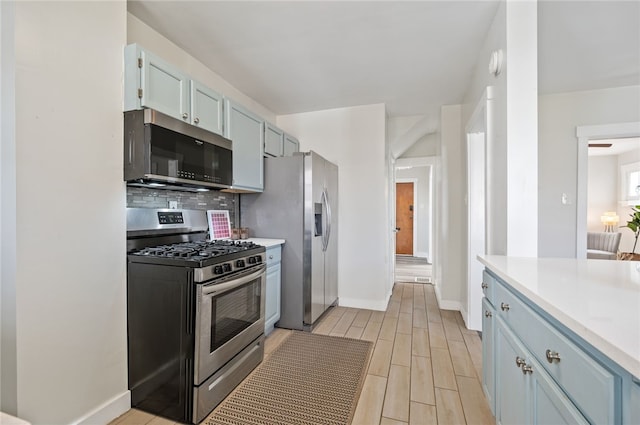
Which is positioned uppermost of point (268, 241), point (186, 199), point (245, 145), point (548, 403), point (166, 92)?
point (166, 92)

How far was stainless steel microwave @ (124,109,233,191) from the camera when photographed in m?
1.75

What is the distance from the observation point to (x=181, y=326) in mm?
1645

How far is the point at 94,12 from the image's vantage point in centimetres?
160

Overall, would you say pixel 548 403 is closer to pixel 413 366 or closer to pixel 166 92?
pixel 413 366

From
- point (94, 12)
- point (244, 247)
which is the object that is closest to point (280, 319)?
point (244, 247)

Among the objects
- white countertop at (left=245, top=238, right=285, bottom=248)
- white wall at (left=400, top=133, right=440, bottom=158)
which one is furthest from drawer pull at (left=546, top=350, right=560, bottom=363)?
white wall at (left=400, top=133, right=440, bottom=158)

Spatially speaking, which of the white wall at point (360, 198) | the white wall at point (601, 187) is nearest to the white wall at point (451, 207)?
the white wall at point (360, 198)

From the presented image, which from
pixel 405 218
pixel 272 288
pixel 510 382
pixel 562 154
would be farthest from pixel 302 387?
pixel 405 218

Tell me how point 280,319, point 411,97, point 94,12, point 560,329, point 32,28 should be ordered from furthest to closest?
point 411,97 < point 280,319 < point 94,12 < point 32,28 < point 560,329

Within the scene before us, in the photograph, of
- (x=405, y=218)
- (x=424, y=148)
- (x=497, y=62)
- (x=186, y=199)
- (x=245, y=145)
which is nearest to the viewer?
(x=497, y=62)

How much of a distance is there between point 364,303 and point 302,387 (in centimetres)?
185

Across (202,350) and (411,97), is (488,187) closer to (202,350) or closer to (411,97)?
(411,97)

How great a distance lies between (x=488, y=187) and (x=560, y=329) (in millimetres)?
1563

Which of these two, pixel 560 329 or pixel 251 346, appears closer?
pixel 560 329
